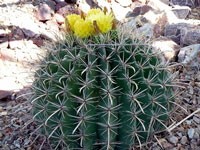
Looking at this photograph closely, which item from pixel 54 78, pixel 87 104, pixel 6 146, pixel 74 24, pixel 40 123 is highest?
pixel 74 24

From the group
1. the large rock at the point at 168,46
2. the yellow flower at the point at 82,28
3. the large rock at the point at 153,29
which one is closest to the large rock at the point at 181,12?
the large rock at the point at 153,29

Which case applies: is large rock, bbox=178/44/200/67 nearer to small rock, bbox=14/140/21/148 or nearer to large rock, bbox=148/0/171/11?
small rock, bbox=14/140/21/148

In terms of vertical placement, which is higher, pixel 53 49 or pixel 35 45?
pixel 53 49

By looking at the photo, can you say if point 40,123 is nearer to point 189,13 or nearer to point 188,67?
point 188,67

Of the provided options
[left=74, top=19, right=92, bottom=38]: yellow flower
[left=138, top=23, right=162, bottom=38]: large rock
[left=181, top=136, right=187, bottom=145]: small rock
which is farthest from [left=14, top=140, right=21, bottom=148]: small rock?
[left=138, top=23, right=162, bottom=38]: large rock

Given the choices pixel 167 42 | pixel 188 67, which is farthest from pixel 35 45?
pixel 188 67

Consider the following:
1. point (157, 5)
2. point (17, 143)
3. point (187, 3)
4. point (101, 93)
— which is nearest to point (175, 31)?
point (157, 5)
